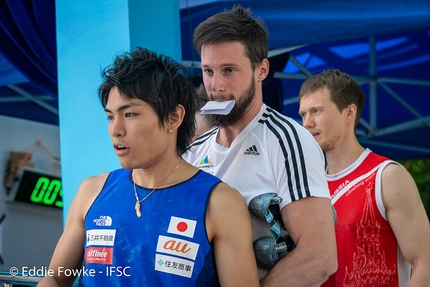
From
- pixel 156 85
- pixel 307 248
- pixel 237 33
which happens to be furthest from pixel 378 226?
pixel 156 85

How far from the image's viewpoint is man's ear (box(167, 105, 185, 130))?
6.15 feet

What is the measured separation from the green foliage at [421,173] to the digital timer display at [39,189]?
32.6ft

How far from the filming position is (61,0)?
325cm

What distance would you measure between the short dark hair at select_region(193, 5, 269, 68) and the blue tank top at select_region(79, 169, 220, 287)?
0.50 m

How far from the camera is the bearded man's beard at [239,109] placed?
2018 mm

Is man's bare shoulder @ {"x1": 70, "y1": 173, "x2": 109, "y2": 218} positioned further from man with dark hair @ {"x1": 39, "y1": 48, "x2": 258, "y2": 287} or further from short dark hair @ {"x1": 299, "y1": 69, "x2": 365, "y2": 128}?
short dark hair @ {"x1": 299, "y1": 69, "x2": 365, "y2": 128}

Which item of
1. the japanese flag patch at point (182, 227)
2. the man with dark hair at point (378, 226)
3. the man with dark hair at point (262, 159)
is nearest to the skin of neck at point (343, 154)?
the man with dark hair at point (378, 226)

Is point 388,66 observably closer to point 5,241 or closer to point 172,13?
point 172,13

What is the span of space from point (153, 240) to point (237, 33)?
2.58ft

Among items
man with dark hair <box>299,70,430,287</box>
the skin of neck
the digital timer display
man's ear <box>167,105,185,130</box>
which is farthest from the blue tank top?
the digital timer display

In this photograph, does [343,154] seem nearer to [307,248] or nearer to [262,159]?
[262,159]

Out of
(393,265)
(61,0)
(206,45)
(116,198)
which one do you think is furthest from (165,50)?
(393,265)

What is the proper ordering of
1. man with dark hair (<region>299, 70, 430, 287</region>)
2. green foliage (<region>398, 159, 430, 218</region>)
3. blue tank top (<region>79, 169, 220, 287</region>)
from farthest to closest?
green foliage (<region>398, 159, 430, 218</region>) < man with dark hair (<region>299, 70, 430, 287</region>) < blue tank top (<region>79, 169, 220, 287</region>)

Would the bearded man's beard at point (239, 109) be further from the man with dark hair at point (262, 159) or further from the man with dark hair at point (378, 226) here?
the man with dark hair at point (378, 226)
